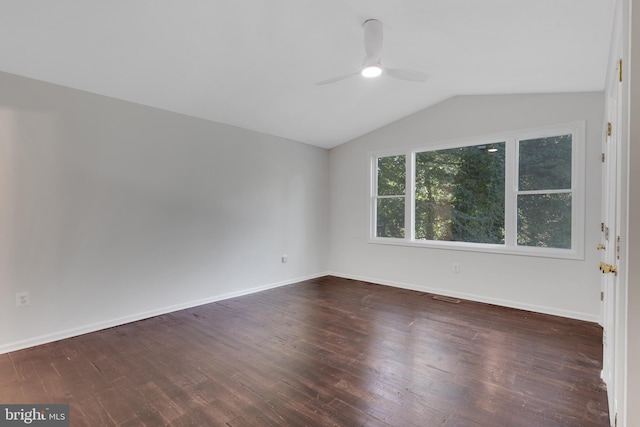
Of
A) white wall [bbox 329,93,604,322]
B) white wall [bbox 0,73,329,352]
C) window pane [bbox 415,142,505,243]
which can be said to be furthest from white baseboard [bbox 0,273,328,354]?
window pane [bbox 415,142,505,243]

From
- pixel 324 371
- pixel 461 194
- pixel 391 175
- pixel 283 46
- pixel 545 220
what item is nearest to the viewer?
pixel 324 371

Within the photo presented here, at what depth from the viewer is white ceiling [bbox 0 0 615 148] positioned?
2160 mm

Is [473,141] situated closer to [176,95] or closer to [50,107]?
[176,95]

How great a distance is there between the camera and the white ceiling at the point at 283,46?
2.16 m

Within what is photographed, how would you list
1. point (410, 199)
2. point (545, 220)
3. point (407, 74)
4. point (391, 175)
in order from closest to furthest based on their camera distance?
point (407, 74) → point (545, 220) → point (410, 199) → point (391, 175)

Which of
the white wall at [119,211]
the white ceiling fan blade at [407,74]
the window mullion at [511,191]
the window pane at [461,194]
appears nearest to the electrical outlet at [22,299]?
the white wall at [119,211]

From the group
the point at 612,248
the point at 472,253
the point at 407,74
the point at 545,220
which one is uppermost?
the point at 407,74

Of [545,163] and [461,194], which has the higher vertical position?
[545,163]

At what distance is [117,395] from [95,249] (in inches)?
64.1

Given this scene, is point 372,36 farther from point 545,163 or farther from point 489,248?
point 489,248

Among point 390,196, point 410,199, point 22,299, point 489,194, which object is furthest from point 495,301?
point 22,299

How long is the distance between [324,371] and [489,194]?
314 centimetres

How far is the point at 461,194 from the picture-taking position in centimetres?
428

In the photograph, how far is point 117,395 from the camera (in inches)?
79.7
